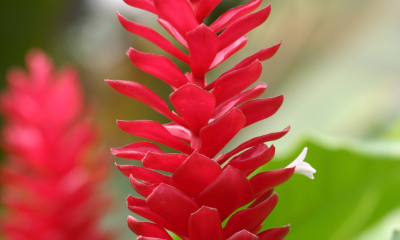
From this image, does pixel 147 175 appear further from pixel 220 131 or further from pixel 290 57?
pixel 290 57

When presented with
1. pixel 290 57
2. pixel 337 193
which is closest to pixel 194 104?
pixel 337 193

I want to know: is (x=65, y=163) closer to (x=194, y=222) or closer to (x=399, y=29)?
(x=194, y=222)

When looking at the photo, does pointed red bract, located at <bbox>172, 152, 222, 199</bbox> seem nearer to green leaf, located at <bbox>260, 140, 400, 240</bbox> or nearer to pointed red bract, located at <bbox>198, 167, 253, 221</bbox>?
pointed red bract, located at <bbox>198, 167, 253, 221</bbox>

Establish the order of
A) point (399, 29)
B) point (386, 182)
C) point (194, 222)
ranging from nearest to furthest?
point (194, 222)
point (386, 182)
point (399, 29)

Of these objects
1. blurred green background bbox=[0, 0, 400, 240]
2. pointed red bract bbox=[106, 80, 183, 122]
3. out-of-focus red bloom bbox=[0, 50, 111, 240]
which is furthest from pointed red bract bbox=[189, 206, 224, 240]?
blurred green background bbox=[0, 0, 400, 240]

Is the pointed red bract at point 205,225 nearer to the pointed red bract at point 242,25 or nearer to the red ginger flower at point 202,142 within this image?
the red ginger flower at point 202,142

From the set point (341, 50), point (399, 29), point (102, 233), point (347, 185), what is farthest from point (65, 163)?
point (399, 29)

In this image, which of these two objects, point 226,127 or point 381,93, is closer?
point 226,127

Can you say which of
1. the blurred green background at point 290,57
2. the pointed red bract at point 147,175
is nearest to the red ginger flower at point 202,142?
the pointed red bract at point 147,175
